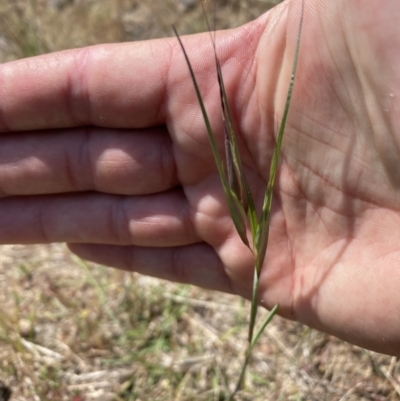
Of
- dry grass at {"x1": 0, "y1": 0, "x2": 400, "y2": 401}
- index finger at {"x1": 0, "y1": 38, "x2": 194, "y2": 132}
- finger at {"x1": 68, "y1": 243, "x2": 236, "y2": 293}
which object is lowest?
dry grass at {"x1": 0, "y1": 0, "x2": 400, "y2": 401}

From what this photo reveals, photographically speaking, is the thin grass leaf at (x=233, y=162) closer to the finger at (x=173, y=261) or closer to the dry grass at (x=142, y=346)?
the finger at (x=173, y=261)

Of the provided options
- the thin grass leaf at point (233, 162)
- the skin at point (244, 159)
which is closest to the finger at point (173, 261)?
the skin at point (244, 159)

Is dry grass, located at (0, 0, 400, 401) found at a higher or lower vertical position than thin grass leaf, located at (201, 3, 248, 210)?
lower

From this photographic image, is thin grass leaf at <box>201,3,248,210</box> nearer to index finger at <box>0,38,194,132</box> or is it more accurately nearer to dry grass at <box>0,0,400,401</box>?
index finger at <box>0,38,194,132</box>

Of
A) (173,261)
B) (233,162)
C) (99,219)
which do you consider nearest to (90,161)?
(99,219)

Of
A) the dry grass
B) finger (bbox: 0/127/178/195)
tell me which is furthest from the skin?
the dry grass

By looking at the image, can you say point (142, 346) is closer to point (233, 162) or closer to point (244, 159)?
point (244, 159)
